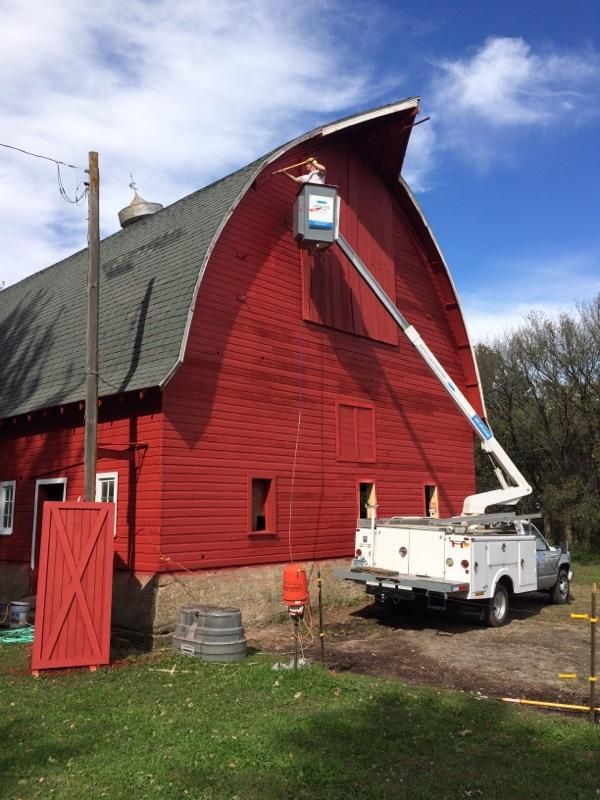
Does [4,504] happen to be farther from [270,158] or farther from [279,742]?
[279,742]

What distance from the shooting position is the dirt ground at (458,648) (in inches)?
354

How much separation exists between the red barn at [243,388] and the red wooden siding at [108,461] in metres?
0.05

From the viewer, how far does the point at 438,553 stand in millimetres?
12594

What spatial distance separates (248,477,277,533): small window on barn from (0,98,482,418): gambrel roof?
3.28 meters

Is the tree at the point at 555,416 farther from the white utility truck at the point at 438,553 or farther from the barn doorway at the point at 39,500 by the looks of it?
the barn doorway at the point at 39,500

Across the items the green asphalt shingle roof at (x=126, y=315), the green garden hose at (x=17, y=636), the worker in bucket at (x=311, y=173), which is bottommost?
the green garden hose at (x=17, y=636)

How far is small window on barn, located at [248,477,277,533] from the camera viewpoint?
45.1ft

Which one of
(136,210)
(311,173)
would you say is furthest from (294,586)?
(136,210)

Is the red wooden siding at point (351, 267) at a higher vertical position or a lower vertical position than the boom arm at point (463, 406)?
higher

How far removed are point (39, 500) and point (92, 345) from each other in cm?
520

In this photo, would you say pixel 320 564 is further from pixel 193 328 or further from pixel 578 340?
pixel 578 340

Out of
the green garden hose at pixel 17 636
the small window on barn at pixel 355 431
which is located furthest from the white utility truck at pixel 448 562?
the green garden hose at pixel 17 636

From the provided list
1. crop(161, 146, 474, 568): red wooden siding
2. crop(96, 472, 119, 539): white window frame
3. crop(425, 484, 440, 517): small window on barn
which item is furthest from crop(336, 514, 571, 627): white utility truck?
crop(96, 472, 119, 539): white window frame

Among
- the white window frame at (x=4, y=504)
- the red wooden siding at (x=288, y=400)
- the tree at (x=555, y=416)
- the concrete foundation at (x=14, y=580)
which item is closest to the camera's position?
the red wooden siding at (x=288, y=400)
